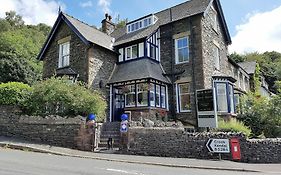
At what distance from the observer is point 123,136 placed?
1380cm

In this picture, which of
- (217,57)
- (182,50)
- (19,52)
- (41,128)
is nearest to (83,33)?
(182,50)

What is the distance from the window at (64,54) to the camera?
2327 centimetres

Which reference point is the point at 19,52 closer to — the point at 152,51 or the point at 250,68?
the point at 152,51

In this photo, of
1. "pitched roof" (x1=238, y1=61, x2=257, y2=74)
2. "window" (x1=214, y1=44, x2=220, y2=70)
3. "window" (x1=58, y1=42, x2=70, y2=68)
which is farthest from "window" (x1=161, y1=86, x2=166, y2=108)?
"pitched roof" (x1=238, y1=61, x2=257, y2=74)

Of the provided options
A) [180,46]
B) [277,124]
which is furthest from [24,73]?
[277,124]

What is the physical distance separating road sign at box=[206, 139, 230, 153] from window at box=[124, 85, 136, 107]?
8778 mm

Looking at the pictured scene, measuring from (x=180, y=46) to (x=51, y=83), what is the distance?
1078 cm

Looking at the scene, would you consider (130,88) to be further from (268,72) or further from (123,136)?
(268,72)

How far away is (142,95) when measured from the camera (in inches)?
789

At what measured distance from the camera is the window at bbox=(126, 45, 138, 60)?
72.4ft

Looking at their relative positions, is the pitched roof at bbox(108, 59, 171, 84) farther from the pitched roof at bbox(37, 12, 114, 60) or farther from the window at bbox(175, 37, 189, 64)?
the pitched roof at bbox(37, 12, 114, 60)

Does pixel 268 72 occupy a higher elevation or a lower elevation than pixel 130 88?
higher

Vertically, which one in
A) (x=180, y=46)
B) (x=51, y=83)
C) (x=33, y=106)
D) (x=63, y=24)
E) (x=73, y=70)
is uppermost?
(x=63, y=24)

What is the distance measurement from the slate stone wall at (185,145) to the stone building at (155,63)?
16.5ft
